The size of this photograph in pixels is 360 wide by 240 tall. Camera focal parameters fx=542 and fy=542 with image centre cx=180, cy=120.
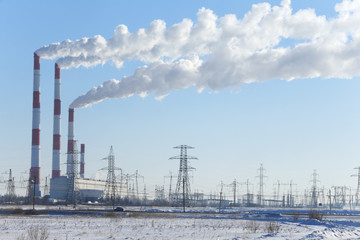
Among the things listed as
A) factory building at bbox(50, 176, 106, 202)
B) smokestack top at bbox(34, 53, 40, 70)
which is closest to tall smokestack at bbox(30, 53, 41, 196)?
smokestack top at bbox(34, 53, 40, 70)

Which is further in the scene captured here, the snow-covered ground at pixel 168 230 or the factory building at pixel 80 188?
the factory building at pixel 80 188

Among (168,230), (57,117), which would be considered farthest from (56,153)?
(168,230)

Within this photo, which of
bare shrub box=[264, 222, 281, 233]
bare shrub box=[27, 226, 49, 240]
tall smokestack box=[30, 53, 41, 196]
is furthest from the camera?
tall smokestack box=[30, 53, 41, 196]

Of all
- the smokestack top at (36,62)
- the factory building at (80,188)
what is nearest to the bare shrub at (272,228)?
the factory building at (80,188)

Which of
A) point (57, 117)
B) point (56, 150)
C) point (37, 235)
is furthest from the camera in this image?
point (56, 150)

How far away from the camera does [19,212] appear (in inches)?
1924

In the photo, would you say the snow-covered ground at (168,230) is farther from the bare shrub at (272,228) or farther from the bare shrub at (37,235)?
the bare shrub at (37,235)

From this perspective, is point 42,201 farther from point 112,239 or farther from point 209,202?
point 112,239

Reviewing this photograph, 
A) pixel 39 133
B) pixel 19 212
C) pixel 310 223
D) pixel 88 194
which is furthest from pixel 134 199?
pixel 310 223

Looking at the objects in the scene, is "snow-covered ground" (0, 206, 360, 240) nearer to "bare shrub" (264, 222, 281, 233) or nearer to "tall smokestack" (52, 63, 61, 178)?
"bare shrub" (264, 222, 281, 233)

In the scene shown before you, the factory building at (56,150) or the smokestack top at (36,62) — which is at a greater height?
the smokestack top at (36,62)

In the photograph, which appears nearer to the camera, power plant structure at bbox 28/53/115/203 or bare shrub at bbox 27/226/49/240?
bare shrub at bbox 27/226/49/240

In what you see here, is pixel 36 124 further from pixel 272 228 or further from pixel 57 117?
pixel 272 228

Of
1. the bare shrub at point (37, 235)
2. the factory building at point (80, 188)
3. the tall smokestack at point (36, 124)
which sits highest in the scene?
the tall smokestack at point (36, 124)
